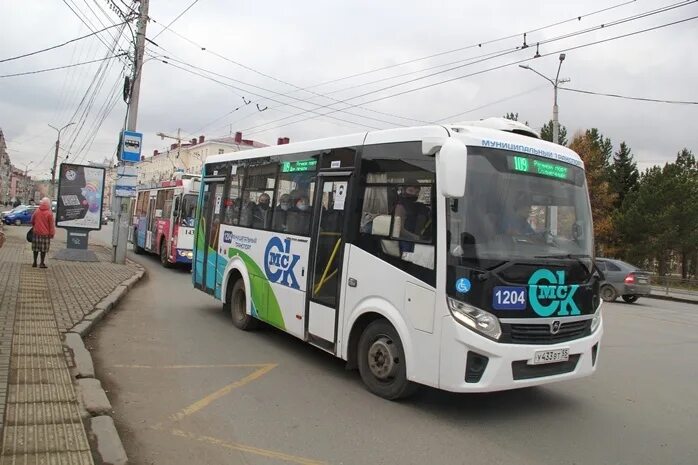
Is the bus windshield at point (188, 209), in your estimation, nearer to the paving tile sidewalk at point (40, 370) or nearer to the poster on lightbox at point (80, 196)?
the poster on lightbox at point (80, 196)

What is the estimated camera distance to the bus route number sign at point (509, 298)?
197 inches

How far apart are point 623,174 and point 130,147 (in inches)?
1856

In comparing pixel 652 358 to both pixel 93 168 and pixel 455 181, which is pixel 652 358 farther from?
pixel 93 168

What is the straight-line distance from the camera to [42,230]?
14.2 metres

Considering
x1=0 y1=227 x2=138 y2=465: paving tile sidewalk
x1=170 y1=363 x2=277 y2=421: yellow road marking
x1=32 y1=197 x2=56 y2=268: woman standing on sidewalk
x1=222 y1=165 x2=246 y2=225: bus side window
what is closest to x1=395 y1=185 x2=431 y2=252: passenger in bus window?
x1=170 y1=363 x2=277 y2=421: yellow road marking

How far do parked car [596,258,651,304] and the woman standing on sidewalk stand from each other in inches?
681

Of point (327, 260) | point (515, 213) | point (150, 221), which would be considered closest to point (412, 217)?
point (515, 213)

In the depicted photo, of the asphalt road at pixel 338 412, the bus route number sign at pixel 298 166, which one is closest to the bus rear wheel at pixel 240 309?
the asphalt road at pixel 338 412

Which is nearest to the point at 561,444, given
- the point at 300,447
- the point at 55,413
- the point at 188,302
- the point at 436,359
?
the point at 436,359

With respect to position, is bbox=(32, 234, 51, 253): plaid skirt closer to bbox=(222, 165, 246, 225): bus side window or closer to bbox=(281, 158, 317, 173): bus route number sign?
bbox=(222, 165, 246, 225): bus side window

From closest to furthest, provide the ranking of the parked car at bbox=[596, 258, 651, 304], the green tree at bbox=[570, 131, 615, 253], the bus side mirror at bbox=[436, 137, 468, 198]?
the bus side mirror at bbox=[436, 137, 468, 198] < the parked car at bbox=[596, 258, 651, 304] < the green tree at bbox=[570, 131, 615, 253]

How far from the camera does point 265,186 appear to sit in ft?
27.7

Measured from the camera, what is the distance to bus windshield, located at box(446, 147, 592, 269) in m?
5.13

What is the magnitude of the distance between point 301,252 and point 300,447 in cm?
307
